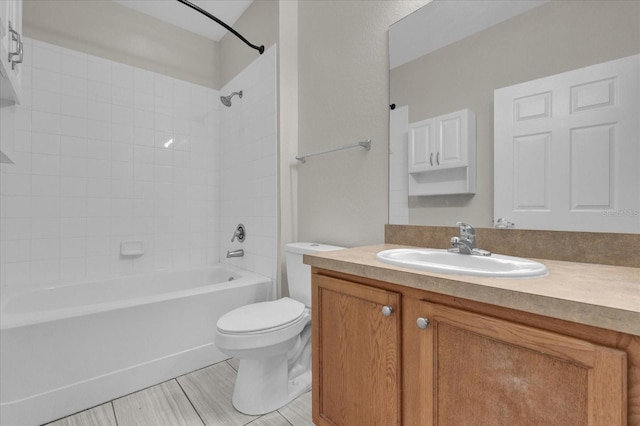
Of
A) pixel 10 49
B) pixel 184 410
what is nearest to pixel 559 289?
pixel 184 410

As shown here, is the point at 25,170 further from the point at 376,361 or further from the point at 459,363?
the point at 459,363

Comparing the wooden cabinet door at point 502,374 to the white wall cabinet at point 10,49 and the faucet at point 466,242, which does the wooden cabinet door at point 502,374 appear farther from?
the white wall cabinet at point 10,49

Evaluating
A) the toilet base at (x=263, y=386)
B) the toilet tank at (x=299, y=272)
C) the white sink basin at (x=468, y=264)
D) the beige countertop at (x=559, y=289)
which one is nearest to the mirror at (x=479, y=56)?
the white sink basin at (x=468, y=264)

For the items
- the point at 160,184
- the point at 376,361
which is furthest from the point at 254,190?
the point at 376,361

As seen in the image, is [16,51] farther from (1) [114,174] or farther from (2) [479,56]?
(2) [479,56]

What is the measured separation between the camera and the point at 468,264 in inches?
42.8

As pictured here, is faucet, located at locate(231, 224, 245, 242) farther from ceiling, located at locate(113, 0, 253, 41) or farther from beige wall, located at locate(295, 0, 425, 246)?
ceiling, located at locate(113, 0, 253, 41)

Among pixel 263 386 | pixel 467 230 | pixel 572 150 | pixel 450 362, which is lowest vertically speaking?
pixel 263 386

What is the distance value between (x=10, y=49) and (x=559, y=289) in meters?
2.10

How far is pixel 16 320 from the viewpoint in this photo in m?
1.36

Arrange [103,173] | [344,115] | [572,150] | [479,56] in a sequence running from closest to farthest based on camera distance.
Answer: [572,150]
[479,56]
[344,115]
[103,173]

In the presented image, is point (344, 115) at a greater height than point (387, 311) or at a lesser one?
greater

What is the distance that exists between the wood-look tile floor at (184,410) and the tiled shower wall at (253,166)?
2.69 ft

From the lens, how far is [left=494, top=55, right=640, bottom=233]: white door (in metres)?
0.90
